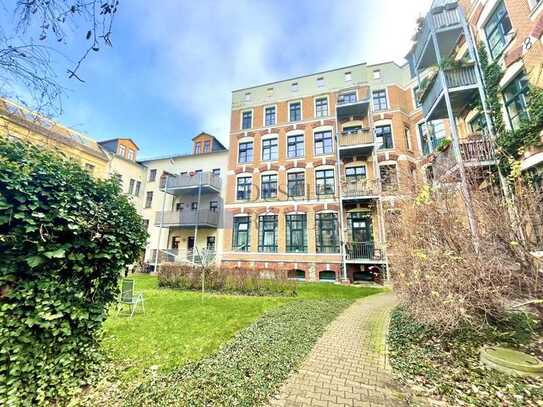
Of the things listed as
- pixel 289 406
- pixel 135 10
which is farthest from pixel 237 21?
pixel 289 406

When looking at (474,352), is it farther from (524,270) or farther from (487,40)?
(487,40)

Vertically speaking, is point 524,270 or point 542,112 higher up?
point 542,112

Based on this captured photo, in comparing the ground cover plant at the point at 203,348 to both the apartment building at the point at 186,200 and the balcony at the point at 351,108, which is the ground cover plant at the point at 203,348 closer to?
the apartment building at the point at 186,200

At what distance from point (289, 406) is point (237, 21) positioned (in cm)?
506

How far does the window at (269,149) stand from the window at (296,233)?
505 centimetres

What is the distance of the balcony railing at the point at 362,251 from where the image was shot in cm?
1470

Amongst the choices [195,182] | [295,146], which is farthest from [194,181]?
[295,146]

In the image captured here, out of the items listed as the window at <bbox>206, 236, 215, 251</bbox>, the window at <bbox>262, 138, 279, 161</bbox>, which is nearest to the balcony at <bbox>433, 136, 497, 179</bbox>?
the window at <bbox>262, 138, 279, 161</bbox>

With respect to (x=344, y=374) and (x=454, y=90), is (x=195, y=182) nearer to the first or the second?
(x=454, y=90)

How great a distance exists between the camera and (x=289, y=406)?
3.03 m

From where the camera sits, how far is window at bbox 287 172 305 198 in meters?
18.0

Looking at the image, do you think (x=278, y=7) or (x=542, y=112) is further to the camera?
(x=542, y=112)

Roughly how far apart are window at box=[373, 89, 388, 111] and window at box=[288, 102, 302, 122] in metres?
5.41

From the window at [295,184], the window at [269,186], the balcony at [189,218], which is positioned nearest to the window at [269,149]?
the window at [269,186]
